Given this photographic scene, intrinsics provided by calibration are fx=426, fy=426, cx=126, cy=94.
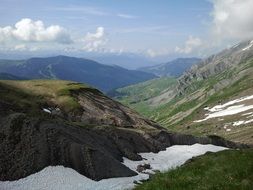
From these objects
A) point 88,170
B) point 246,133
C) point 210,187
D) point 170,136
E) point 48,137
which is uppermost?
point 210,187

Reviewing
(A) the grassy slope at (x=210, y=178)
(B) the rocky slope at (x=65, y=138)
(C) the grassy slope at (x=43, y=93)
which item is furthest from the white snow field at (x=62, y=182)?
(C) the grassy slope at (x=43, y=93)

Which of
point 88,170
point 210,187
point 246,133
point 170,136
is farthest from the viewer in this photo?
point 246,133

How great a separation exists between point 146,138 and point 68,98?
26116mm

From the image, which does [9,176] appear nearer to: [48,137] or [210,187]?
[48,137]

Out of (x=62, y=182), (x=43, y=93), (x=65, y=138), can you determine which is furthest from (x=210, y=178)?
(x=43, y=93)

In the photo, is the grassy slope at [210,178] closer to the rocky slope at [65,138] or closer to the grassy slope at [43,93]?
the rocky slope at [65,138]

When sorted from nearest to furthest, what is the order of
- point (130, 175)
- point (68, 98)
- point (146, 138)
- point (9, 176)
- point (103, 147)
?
point (9, 176) < point (130, 175) < point (103, 147) < point (146, 138) < point (68, 98)

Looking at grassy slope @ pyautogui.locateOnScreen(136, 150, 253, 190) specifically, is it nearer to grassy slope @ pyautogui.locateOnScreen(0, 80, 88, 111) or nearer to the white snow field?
the white snow field

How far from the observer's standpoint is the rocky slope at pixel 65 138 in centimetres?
3691

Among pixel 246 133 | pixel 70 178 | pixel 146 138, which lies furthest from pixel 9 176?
pixel 246 133

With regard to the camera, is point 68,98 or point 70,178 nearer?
point 70,178

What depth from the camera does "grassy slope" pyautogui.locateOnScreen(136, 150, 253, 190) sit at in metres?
16.8

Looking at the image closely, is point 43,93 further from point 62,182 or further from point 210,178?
point 210,178

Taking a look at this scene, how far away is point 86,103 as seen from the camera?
85.9 metres
